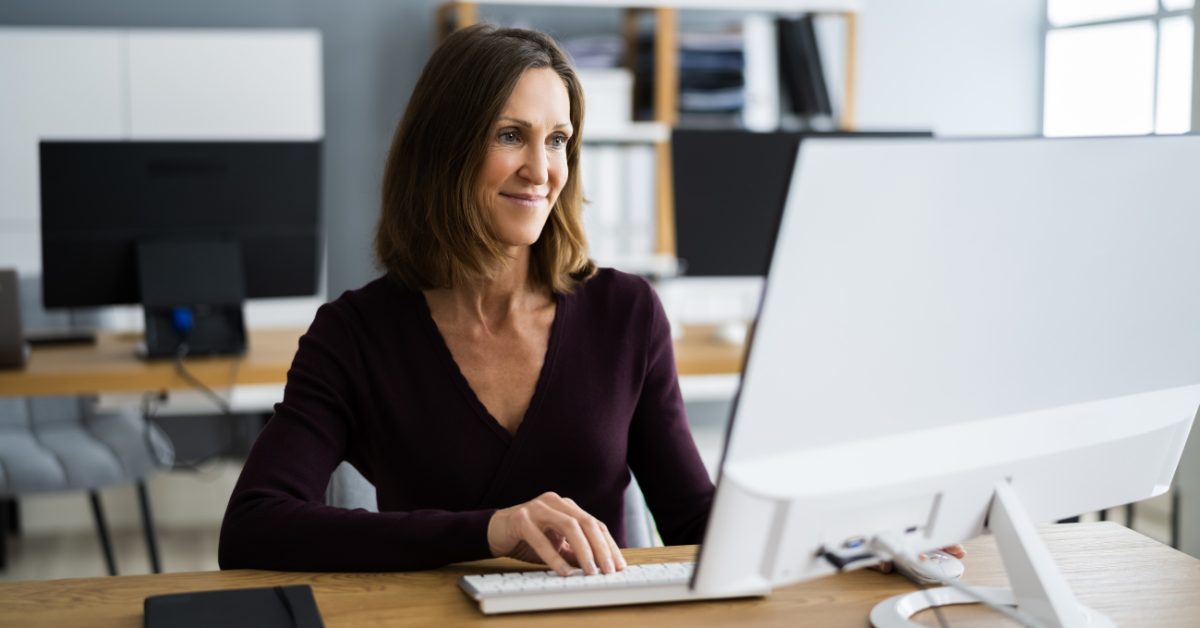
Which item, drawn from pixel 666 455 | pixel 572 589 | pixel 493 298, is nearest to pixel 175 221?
pixel 493 298

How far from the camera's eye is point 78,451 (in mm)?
2357

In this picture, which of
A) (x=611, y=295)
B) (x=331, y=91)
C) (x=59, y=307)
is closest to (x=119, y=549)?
(x=59, y=307)

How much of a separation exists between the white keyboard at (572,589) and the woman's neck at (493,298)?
460mm

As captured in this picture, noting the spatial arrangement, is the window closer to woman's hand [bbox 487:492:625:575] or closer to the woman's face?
the woman's face

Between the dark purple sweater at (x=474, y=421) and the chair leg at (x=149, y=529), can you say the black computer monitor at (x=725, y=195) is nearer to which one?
the dark purple sweater at (x=474, y=421)

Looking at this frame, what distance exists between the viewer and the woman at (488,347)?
48.3 inches

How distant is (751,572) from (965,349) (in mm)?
226

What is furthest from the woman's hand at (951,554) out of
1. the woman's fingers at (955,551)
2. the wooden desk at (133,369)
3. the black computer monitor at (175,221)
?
the black computer monitor at (175,221)

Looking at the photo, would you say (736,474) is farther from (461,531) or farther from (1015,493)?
(461,531)

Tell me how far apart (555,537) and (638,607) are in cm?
11

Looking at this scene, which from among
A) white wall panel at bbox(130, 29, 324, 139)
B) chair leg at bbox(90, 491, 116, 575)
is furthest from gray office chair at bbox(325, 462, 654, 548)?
white wall panel at bbox(130, 29, 324, 139)

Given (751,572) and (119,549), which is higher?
(751,572)

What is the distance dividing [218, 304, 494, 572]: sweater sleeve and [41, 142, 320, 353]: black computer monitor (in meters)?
1.14

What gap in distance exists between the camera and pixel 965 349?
73 centimetres
